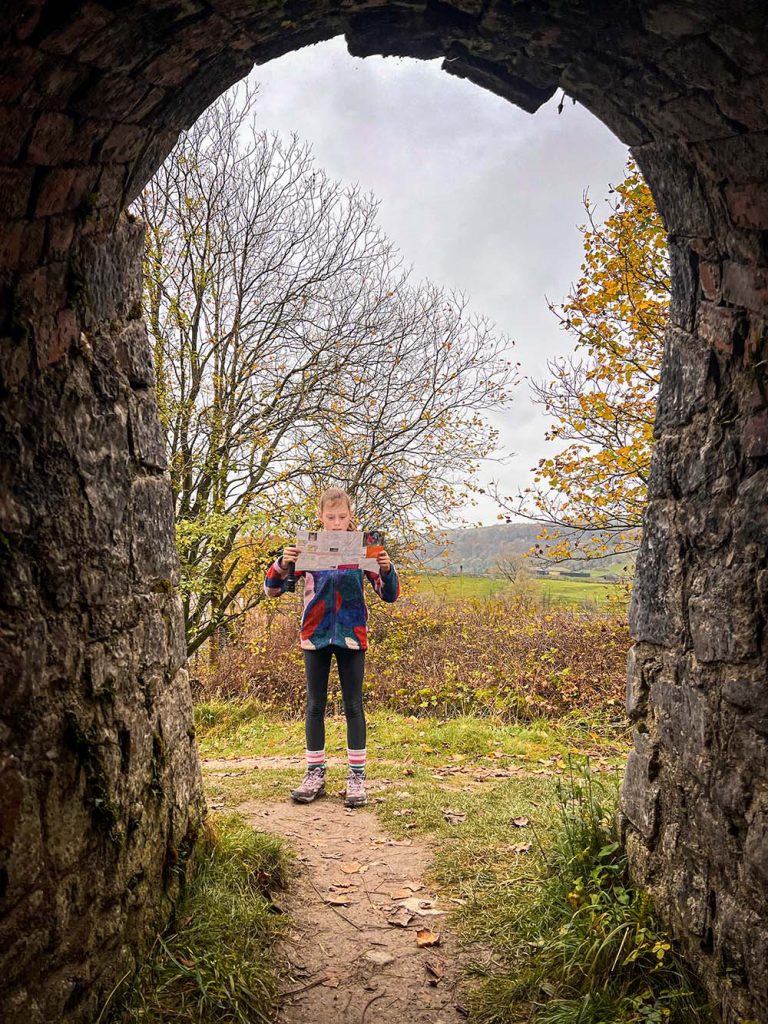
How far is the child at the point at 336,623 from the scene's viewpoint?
4.29 metres

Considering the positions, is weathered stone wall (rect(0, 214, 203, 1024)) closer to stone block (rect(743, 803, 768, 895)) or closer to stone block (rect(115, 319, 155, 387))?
stone block (rect(115, 319, 155, 387))

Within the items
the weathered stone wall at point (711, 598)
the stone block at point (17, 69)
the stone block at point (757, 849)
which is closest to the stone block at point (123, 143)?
the stone block at point (17, 69)

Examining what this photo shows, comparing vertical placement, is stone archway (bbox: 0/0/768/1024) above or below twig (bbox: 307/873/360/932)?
above

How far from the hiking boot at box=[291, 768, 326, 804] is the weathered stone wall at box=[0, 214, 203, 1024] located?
1.82 m

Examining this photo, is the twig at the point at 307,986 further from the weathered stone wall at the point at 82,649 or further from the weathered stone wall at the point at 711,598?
the weathered stone wall at the point at 711,598

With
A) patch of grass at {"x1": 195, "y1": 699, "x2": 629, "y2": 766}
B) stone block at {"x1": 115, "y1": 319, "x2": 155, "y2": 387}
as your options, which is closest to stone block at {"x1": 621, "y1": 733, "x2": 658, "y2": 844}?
stone block at {"x1": 115, "y1": 319, "x2": 155, "y2": 387}

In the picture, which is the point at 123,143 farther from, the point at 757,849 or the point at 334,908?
the point at 334,908

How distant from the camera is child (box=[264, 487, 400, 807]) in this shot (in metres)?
4.29

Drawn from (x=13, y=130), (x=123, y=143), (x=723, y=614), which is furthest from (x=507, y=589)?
(x=13, y=130)

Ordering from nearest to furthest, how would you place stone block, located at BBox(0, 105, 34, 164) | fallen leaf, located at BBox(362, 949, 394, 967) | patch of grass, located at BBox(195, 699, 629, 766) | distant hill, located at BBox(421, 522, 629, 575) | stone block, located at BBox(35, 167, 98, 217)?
stone block, located at BBox(0, 105, 34, 164) → stone block, located at BBox(35, 167, 98, 217) → fallen leaf, located at BBox(362, 949, 394, 967) → patch of grass, located at BBox(195, 699, 629, 766) → distant hill, located at BBox(421, 522, 629, 575)

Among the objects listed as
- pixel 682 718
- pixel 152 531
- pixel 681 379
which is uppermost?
pixel 681 379

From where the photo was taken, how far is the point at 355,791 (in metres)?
4.52

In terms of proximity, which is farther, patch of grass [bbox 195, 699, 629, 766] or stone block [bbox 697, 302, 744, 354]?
patch of grass [bbox 195, 699, 629, 766]

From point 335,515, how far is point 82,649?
2.36 metres
